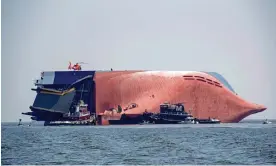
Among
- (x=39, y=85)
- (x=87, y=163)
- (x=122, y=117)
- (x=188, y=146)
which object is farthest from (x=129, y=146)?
(x=39, y=85)

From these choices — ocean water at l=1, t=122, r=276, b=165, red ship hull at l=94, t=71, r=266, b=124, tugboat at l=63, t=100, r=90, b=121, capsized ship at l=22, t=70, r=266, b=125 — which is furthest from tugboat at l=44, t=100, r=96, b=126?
ocean water at l=1, t=122, r=276, b=165

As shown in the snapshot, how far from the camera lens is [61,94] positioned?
8750cm

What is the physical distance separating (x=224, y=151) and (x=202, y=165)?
7.50 m

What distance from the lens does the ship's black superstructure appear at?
8649cm

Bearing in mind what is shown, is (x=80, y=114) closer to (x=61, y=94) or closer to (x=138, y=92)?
(x=61, y=94)

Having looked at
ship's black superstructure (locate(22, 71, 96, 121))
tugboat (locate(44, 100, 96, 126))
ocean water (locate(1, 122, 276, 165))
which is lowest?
ocean water (locate(1, 122, 276, 165))

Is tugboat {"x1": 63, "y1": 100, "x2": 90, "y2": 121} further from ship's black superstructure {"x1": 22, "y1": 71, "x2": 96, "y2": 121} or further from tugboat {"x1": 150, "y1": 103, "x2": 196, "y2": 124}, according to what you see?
tugboat {"x1": 150, "y1": 103, "x2": 196, "y2": 124}

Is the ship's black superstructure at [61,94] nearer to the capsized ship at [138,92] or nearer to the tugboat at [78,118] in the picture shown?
the capsized ship at [138,92]

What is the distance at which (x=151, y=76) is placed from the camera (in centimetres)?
9331

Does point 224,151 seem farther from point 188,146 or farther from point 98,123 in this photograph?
point 98,123

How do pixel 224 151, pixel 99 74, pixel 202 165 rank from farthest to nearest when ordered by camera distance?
pixel 99 74, pixel 224 151, pixel 202 165

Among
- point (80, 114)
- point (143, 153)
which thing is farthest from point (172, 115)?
point (143, 153)

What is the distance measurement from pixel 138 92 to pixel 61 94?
1053 centimetres

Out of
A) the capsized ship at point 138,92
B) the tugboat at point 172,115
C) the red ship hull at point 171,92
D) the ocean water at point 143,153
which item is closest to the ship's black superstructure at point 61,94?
the capsized ship at point 138,92
